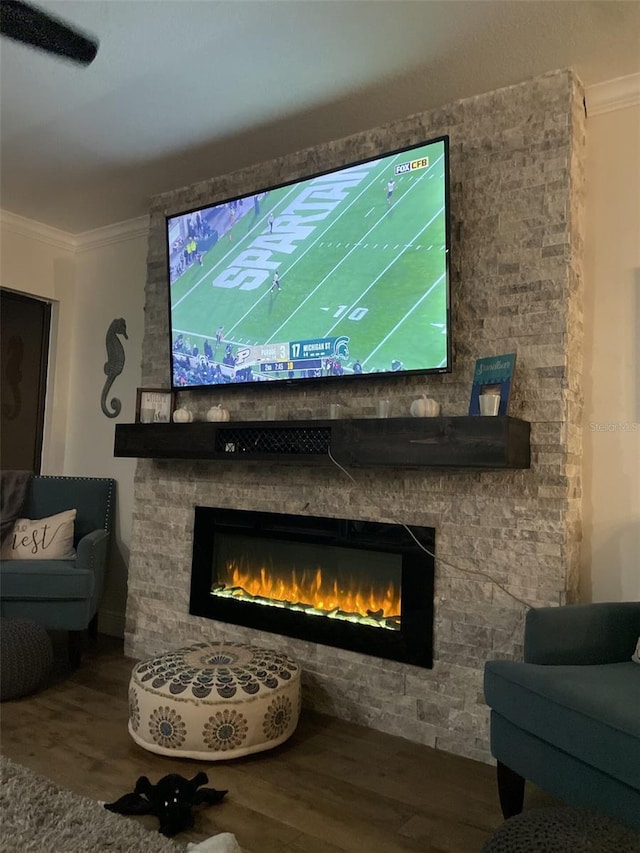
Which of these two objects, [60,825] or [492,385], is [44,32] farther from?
[60,825]

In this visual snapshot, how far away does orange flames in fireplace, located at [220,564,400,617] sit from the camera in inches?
111

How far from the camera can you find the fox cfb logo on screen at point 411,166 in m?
2.62

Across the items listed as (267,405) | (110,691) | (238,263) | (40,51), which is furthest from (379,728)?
(40,51)

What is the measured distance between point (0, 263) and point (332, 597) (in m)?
3.03

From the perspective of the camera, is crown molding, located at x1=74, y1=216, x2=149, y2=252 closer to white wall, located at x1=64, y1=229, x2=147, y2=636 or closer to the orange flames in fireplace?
white wall, located at x1=64, y1=229, x2=147, y2=636

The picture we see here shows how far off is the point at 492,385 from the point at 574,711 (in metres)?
1.18

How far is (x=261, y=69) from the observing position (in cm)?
262

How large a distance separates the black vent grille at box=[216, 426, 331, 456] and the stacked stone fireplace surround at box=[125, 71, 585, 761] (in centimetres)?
21

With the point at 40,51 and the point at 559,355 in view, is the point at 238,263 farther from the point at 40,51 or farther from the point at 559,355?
the point at 559,355

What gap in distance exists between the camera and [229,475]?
3332 mm

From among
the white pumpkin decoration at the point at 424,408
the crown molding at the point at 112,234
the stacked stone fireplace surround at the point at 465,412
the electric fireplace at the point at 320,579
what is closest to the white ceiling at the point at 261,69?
the stacked stone fireplace surround at the point at 465,412

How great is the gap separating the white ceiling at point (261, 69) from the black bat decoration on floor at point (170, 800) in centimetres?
254

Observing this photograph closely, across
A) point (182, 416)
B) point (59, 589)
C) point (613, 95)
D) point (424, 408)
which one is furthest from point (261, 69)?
point (59, 589)

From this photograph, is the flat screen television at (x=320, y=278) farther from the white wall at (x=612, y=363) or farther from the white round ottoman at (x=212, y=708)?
the white round ottoman at (x=212, y=708)
